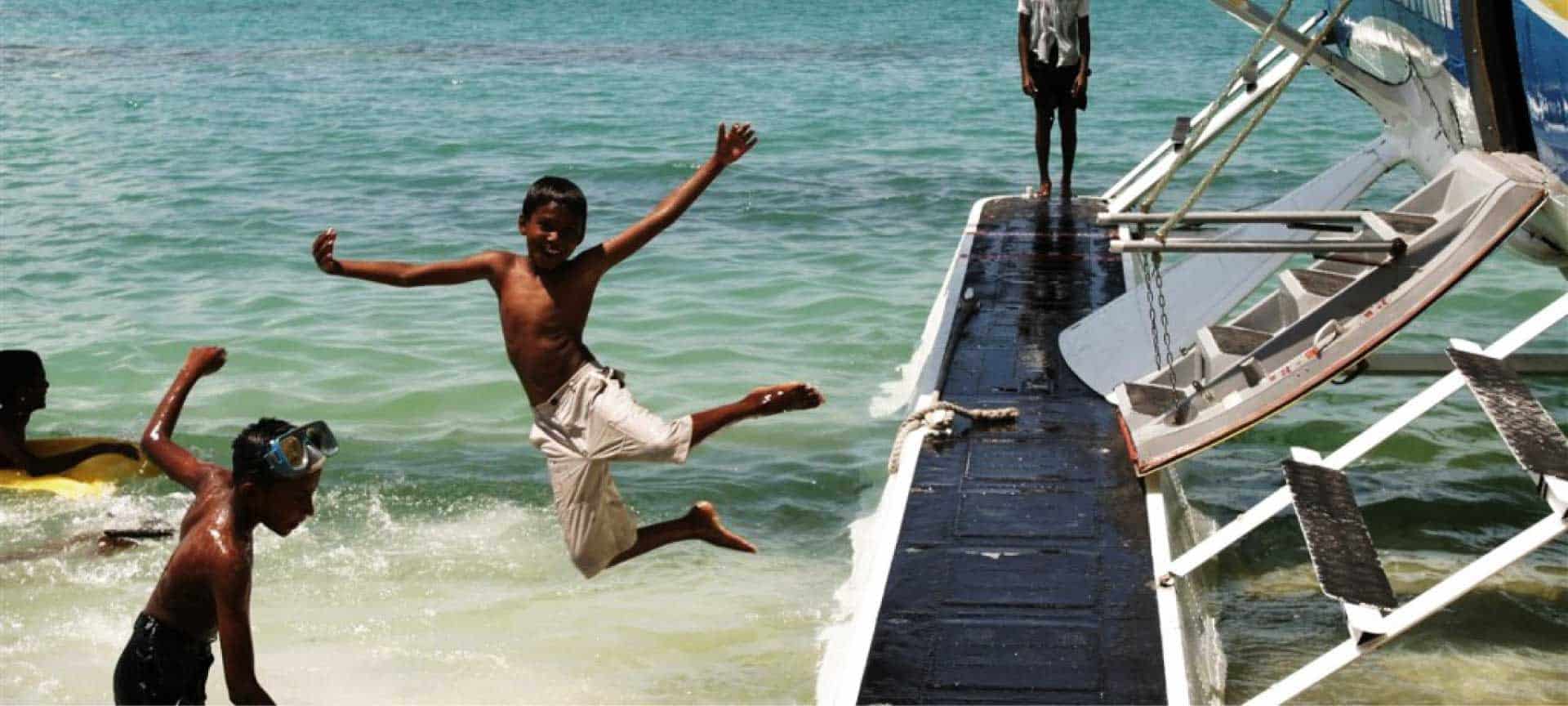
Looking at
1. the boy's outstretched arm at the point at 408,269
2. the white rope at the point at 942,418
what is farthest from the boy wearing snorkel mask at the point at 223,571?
the white rope at the point at 942,418

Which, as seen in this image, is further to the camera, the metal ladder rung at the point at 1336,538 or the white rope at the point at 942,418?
the white rope at the point at 942,418

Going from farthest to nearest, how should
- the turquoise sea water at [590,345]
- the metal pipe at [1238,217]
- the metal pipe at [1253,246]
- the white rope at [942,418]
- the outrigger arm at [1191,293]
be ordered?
the outrigger arm at [1191,293] → the white rope at [942,418] → the turquoise sea water at [590,345] → the metal pipe at [1238,217] → the metal pipe at [1253,246]

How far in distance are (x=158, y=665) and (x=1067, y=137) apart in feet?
31.3

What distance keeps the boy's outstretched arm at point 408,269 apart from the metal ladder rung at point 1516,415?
10.0 ft

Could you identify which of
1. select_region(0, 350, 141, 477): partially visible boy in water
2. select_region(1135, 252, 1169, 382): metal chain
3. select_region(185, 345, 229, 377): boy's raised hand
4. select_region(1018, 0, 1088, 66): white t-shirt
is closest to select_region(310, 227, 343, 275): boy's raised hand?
select_region(185, 345, 229, 377): boy's raised hand

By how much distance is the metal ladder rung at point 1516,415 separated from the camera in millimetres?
6012

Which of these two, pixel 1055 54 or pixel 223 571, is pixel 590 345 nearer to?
pixel 1055 54

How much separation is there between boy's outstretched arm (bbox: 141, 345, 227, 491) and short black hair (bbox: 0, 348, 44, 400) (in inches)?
156

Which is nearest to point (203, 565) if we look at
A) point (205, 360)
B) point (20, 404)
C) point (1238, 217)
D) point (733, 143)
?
point (205, 360)

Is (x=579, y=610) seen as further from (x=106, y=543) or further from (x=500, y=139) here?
(x=500, y=139)

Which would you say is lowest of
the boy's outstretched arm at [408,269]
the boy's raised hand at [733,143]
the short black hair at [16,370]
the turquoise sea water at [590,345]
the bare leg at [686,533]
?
the turquoise sea water at [590,345]

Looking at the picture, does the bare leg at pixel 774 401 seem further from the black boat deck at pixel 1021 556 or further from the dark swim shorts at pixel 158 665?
the dark swim shorts at pixel 158 665

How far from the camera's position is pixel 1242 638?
7891 mm

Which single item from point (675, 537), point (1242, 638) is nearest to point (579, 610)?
point (675, 537)
